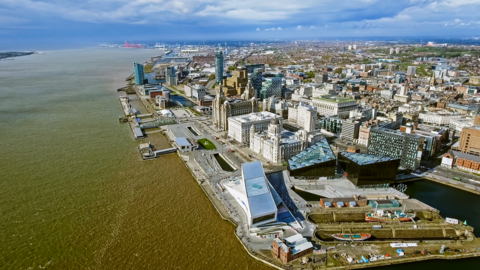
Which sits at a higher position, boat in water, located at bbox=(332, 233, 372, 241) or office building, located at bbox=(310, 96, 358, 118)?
office building, located at bbox=(310, 96, 358, 118)

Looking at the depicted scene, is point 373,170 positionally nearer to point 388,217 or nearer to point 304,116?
point 388,217

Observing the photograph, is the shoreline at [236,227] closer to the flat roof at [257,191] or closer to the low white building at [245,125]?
the flat roof at [257,191]

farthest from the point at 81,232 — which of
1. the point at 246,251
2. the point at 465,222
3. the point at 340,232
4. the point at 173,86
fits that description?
the point at 173,86

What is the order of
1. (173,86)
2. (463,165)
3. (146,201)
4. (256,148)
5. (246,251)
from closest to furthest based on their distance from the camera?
(246,251) → (146,201) → (463,165) → (256,148) → (173,86)

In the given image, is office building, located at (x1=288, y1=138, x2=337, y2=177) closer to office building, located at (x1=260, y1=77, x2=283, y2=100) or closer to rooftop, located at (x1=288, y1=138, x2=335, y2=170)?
rooftop, located at (x1=288, y1=138, x2=335, y2=170)

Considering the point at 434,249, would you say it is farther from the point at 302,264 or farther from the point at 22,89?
the point at 22,89

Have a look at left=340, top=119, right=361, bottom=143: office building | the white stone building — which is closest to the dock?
the white stone building
